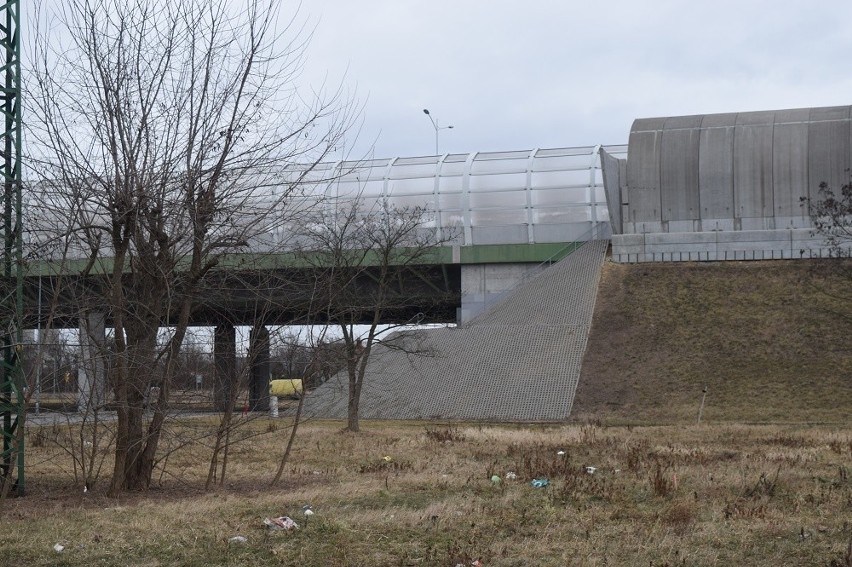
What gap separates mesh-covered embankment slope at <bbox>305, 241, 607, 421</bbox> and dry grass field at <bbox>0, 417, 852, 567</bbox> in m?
15.5

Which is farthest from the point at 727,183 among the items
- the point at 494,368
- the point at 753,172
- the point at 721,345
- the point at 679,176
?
the point at 494,368

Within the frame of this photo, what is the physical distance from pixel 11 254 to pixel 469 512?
6911mm

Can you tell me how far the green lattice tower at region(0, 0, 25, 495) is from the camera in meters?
13.3

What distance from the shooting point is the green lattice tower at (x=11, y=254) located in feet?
43.7

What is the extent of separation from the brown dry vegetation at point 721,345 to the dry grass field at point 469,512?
1500 centimetres

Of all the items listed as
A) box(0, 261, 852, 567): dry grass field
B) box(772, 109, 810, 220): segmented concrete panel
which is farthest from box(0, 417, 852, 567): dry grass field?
box(772, 109, 810, 220): segmented concrete panel

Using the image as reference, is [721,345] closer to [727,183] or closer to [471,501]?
[727,183]

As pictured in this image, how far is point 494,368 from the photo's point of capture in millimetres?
38688

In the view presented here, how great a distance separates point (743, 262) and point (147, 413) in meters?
38.4

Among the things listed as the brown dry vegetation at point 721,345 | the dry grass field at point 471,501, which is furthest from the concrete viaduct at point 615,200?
the dry grass field at point 471,501

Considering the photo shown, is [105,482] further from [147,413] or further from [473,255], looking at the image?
[473,255]

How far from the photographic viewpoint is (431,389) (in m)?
38.0

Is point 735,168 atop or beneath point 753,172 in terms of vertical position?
atop

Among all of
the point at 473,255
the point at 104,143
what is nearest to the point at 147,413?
the point at 104,143
